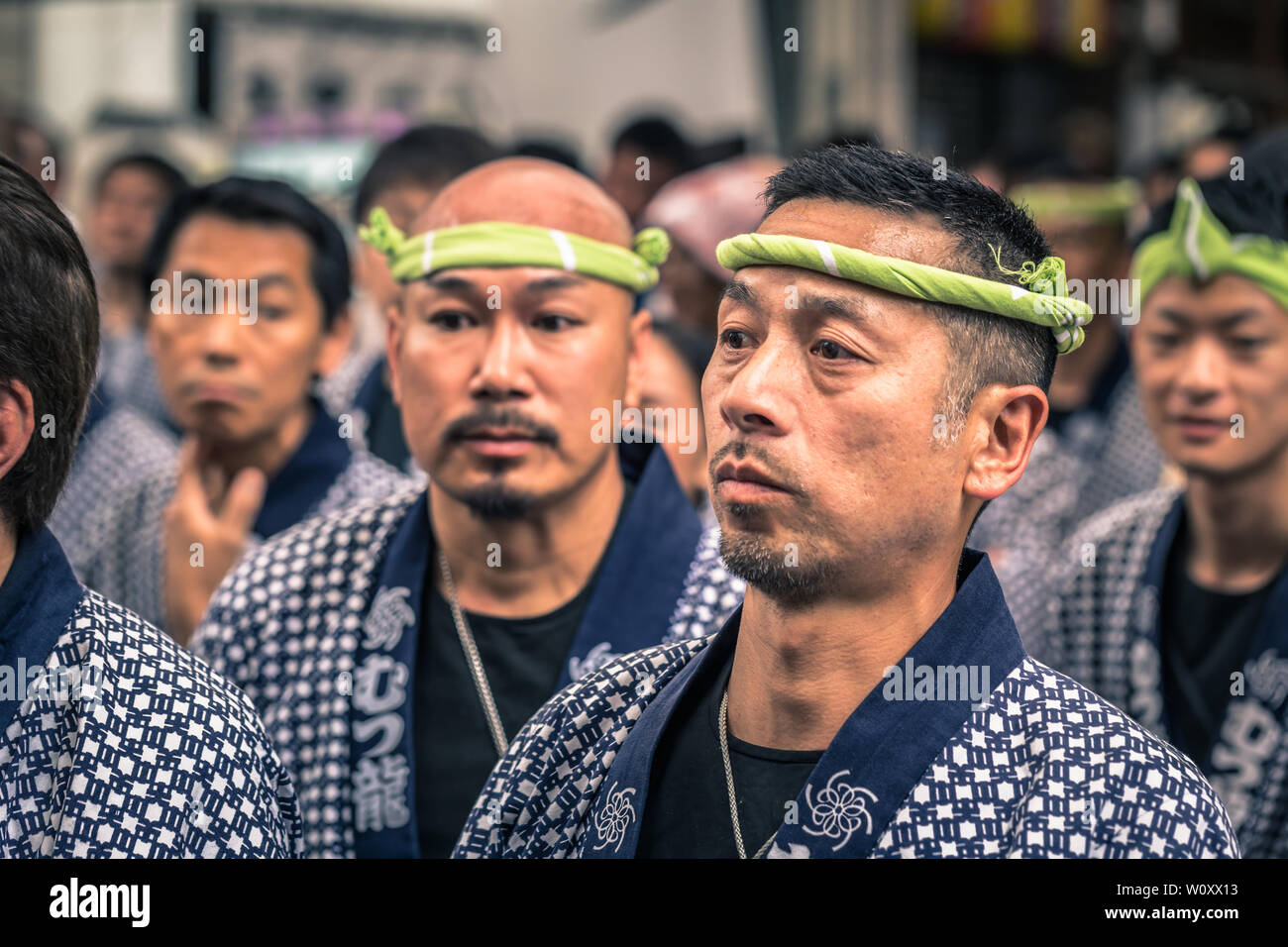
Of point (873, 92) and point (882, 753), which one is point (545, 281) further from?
point (873, 92)

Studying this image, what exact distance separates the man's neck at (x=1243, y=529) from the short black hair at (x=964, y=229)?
1.69m

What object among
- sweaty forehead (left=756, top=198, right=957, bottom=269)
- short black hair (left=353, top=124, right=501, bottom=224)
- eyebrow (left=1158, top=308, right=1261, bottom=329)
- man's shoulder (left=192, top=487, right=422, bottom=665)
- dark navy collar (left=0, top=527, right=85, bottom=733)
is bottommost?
man's shoulder (left=192, top=487, right=422, bottom=665)

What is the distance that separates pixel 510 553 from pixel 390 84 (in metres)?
8.65

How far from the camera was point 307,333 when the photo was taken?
13.7 feet

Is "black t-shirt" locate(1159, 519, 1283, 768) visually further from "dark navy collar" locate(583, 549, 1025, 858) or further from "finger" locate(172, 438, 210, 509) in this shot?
"finger" locate(172, 438, 210, 509)

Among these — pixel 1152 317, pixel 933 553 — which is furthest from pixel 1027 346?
pixel 1152 317

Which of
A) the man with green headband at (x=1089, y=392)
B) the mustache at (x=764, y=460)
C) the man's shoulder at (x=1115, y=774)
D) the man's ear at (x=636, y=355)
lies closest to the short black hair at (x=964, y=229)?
the mustache at (x=764, y=460)

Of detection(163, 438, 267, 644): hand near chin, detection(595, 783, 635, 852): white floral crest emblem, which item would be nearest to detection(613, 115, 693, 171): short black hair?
detection(163, 438, 267, 644): hand near chin

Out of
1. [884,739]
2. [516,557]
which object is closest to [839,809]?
[884,739]

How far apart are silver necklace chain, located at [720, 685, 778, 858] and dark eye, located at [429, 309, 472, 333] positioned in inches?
48.8

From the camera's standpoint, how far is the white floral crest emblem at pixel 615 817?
208 centimetres

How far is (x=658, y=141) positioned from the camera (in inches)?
301

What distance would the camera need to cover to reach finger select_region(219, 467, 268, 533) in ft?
12.5
